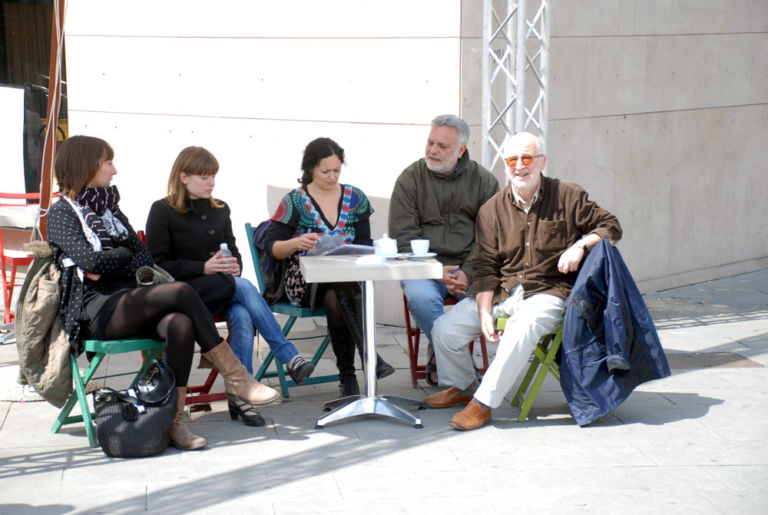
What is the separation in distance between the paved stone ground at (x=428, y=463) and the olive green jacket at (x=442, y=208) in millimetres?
797

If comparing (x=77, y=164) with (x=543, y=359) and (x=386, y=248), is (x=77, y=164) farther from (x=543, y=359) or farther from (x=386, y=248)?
(x=543, y=359)

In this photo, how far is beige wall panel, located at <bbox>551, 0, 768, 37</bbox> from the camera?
736cm

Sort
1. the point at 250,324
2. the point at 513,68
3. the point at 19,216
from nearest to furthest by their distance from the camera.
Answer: the point at 250,324, the point at 513,68, the point at 19,216

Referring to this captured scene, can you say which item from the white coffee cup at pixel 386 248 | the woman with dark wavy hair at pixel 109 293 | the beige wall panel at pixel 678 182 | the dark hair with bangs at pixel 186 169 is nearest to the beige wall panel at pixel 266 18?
the beige wall panel at pixel 678 182

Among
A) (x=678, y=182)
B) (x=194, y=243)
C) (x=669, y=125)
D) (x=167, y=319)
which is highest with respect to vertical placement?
(x=669, y=125)

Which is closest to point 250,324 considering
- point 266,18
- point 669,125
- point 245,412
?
point 245,412

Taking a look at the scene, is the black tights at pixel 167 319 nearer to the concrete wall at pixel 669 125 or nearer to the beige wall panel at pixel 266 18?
the beige wall panel at pixel 266 18

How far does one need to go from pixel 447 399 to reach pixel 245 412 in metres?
1.02

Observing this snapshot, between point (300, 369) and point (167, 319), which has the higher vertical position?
point (167, 319)

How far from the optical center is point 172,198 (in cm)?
498

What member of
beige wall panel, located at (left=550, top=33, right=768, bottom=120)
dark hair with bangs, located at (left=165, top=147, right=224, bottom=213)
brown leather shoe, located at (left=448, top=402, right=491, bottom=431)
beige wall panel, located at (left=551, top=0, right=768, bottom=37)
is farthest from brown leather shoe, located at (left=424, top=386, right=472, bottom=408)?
beige wall panel, located at (left=551, top=0, right=768, bottom=37)

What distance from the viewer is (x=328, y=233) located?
203 inches

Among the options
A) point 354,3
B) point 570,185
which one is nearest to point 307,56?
point 354,3

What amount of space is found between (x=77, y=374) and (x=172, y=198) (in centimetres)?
104
